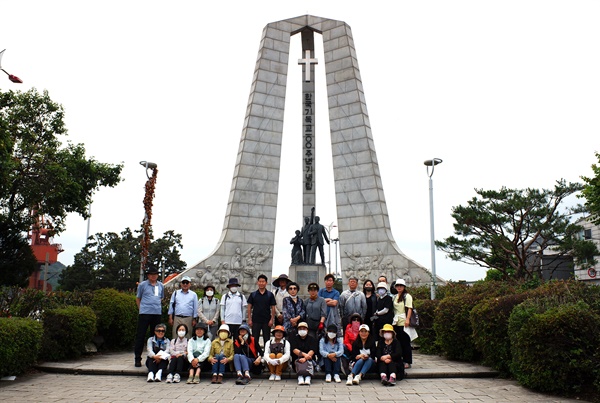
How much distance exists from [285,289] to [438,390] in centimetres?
259

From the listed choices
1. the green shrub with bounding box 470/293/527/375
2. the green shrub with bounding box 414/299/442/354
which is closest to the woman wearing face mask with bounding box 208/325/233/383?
the green shrub with bounding box 470/293/527/375

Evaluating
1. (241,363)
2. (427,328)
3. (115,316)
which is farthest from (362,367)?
(115,316)

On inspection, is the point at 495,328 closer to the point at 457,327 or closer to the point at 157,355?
the point at 457,327

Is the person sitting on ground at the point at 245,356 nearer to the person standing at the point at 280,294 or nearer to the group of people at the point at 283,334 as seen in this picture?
the group of people at the point at 283,334

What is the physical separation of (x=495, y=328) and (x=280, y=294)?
3054 mm

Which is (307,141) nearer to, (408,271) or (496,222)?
(408,271)

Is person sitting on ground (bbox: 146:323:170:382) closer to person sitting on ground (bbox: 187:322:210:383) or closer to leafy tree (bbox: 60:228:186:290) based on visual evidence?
person sitting on ground (bbox: 187:322:210:383)

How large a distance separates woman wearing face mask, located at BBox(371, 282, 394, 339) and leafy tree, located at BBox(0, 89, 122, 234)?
42.4 feet

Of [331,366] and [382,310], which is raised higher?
[382,310]

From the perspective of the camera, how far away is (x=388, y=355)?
687 cm

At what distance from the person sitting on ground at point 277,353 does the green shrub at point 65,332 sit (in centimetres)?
339

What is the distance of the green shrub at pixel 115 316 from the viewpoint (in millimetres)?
9555

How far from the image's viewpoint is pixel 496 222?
18.5m

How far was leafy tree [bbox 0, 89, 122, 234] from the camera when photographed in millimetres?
16922
